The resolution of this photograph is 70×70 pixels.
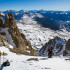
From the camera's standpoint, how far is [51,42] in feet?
441

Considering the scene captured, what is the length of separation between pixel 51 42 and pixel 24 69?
11864 centimetres

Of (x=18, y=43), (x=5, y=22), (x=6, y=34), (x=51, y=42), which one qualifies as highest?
(x=5, y=22)

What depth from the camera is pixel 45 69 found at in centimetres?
1756

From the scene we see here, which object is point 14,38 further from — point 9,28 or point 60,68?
point 60,68

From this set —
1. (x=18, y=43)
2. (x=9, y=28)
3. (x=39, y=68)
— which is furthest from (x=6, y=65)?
(x=9, y=28)

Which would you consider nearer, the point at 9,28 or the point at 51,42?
the point at 9,28

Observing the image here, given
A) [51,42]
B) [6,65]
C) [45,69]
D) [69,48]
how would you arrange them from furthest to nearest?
1. [51,42]
2. [69,48]
3. [6,65]
4. [45,69]

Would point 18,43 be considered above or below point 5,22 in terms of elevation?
below

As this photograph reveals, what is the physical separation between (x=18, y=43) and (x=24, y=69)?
1415 inches

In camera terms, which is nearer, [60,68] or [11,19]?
[60,68]

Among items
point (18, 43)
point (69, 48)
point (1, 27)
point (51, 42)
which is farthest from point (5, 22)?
point (51, 42)

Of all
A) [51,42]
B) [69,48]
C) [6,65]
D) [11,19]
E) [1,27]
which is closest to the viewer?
[6,65]

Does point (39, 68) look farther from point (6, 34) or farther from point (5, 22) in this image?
point (5, 22)

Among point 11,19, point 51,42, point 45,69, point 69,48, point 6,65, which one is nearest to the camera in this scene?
point 45,69
